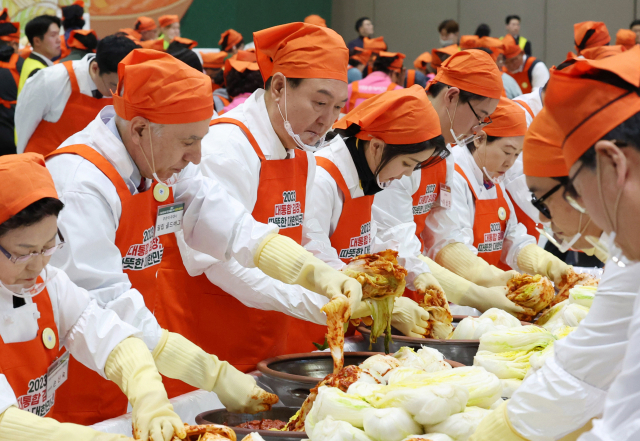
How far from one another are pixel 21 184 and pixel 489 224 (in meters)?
2.75

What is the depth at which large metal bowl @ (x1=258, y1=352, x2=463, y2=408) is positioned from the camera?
210 centimetres

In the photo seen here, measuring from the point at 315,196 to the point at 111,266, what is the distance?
105 cm

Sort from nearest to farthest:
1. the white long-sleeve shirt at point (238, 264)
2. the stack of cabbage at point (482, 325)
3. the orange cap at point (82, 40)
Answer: the white long-sleeve shirt at point (238, 264) < the stack of cabbage at point (482, 325) < the orange cap at point (82, 40)

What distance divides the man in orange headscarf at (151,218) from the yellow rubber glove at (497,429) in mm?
779

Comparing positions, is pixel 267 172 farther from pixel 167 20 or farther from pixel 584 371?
pixel 167 20

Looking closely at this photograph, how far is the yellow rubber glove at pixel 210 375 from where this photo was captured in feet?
6.85

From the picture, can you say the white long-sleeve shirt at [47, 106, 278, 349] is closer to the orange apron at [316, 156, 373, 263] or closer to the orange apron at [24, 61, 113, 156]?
the orange apron at [316, 156, 373, 263]

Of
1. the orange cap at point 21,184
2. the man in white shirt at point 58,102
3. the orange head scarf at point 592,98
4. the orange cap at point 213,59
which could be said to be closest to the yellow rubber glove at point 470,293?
the orange cap at point 21,184

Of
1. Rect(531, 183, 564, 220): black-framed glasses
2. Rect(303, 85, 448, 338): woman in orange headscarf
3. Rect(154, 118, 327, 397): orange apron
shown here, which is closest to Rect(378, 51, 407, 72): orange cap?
Rect(303, 85, 448, 338): woman in orange headscarf

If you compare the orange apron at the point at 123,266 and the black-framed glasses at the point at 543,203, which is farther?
the orange apron at the point at 123,266

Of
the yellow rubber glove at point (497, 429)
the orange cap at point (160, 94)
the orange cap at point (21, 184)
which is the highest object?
the orange cap at point (160, 94)

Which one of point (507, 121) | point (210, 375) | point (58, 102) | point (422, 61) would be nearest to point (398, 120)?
point (507, 121)

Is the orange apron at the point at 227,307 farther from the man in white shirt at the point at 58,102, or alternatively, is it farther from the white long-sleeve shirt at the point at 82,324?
the man in white shirt at the point at 58,102

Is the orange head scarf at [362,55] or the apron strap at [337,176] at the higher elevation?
the apron strap at [337,176]
